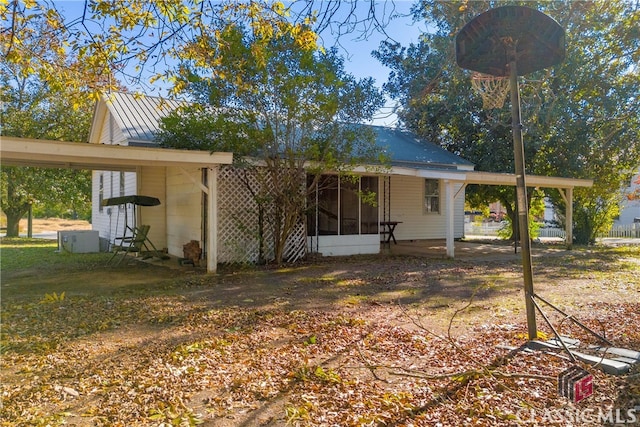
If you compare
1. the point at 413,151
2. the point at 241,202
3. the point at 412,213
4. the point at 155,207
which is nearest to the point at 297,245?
the point at 241,202

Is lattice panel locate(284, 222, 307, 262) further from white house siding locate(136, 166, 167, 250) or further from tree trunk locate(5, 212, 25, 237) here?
tree trunk locate(5, 212, 25, 237)

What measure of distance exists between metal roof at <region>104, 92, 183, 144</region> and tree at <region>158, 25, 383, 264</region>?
1264mm

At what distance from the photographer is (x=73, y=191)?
68.6ft

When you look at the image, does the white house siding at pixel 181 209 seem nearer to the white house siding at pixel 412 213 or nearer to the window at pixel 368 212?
the window at pixel 368 212

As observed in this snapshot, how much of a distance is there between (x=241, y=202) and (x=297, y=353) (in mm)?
6691

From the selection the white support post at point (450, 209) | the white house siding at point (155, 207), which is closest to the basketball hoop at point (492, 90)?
the white support post at point (450, 209)

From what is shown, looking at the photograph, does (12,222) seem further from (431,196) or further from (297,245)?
(431,196)

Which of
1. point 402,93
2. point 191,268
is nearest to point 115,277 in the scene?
point 191,268

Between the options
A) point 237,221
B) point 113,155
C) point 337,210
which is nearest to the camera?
point 113,155

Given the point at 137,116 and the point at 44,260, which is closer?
the point at 44,260

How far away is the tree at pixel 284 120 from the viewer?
28.6 ft

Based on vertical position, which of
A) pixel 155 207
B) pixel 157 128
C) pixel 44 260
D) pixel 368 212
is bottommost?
pixel 44 260

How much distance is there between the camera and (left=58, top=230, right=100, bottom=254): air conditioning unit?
540 inches

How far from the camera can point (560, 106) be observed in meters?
13.6
